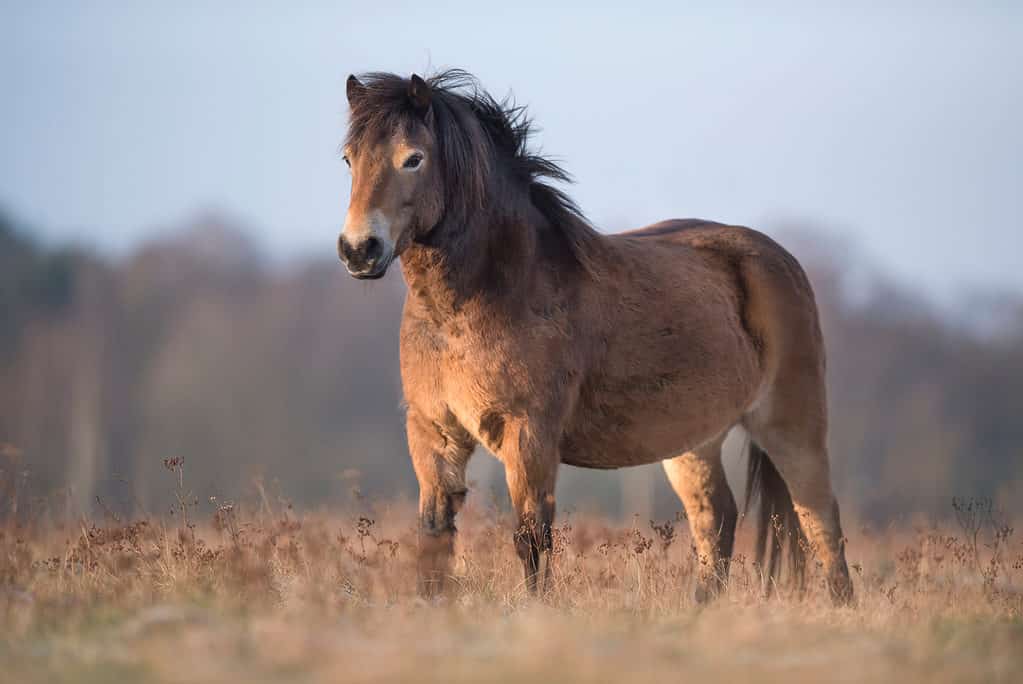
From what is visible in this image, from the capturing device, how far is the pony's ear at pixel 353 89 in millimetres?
6445

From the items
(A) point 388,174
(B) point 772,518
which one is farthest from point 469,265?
(B) point 772,518

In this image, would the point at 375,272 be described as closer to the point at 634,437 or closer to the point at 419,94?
the point at 419,94

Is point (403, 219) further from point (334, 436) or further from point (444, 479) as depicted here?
point (334, 436)

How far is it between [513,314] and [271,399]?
33.0 metres

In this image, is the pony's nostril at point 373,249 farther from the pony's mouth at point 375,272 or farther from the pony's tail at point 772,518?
the pony's tail at point 772,518

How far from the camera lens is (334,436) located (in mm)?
39938

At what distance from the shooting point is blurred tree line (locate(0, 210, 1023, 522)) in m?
34.9

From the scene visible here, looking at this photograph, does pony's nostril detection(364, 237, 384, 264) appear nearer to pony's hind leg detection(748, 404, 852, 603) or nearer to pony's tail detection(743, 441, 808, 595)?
pony's hind leg detection(748, 404, 852, 603)

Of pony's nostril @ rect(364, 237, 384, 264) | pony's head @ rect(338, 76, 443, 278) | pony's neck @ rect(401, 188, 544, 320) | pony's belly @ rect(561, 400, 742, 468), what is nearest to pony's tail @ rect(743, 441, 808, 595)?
pony's belly @ rect(561, 400, 742, 468)

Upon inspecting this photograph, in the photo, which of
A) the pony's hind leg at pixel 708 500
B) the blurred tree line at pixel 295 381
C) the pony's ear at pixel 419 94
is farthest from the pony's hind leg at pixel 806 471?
the blurred tree line at pixel 295 381

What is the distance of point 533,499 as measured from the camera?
6.24 meters

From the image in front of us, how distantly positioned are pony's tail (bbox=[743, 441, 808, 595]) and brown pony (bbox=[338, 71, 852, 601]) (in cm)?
15

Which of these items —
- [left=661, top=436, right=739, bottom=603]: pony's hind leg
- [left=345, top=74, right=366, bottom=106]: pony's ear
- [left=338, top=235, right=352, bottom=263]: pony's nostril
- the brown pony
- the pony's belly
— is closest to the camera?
[left=338, top=235, right=352, bottom=263]: pony's nostril

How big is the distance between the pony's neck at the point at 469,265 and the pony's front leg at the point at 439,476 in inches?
26.3
